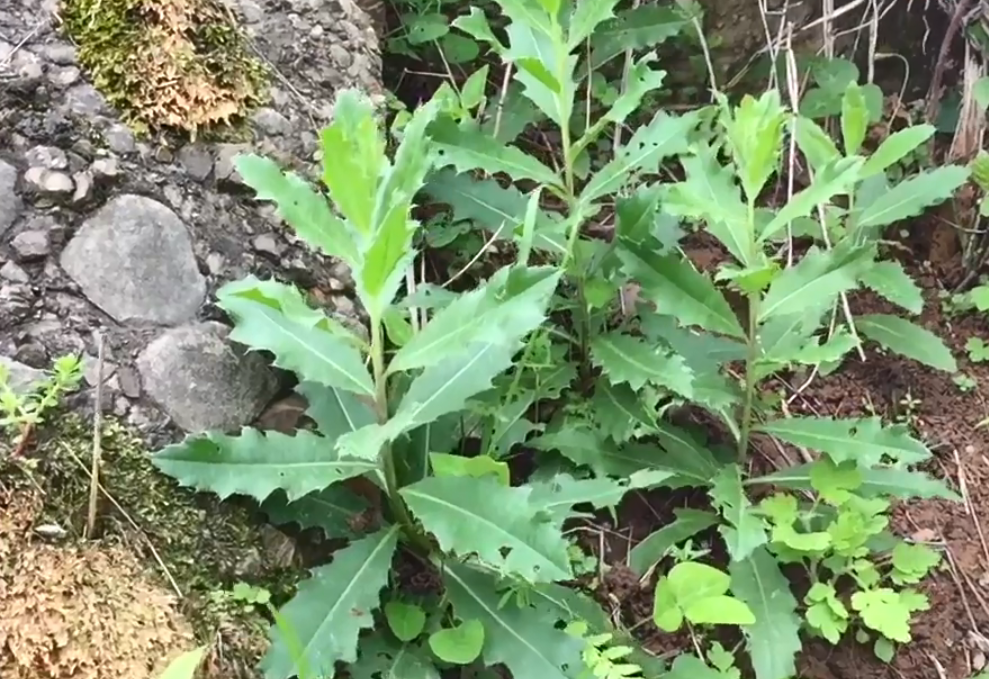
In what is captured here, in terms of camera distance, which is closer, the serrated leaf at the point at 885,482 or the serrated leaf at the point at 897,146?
the serrated leaf at the point at 885,482

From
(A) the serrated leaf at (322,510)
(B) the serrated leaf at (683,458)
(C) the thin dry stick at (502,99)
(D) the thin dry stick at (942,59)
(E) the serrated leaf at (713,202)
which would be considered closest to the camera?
(A) the serrated leaf at (322,510)

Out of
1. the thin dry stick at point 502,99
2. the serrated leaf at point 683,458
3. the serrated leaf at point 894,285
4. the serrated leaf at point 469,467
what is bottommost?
the serrated leaf at point 683,458

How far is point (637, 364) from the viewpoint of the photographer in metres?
1.51

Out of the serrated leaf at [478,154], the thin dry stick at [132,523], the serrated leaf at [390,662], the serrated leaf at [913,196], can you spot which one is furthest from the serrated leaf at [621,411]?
the thin dry stick at [132,523]

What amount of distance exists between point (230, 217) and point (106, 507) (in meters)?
0.46

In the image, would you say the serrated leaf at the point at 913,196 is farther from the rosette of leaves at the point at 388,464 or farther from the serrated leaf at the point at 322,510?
the serrated leaf at the point at 322,510

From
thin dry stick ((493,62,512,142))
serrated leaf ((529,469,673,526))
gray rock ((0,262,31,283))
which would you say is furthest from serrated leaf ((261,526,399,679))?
thin dry stick ((493,62,512,142))

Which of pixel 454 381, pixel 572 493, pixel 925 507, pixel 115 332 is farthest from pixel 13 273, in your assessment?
pixel 925 507

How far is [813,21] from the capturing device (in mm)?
2176

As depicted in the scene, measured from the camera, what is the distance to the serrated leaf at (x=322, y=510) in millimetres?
1363

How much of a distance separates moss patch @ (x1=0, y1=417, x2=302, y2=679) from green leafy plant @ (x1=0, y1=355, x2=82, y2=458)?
0.10ft

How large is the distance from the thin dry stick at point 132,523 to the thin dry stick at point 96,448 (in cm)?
1

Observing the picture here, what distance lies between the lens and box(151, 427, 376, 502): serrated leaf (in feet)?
4.08

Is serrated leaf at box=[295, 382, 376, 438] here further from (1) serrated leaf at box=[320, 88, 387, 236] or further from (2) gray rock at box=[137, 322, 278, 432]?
(1) serrated leaf at box=[320, 88, 387, 236]
